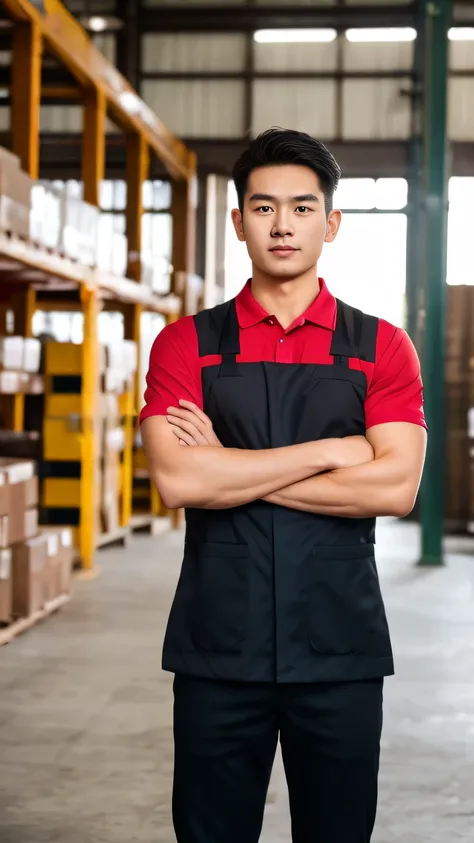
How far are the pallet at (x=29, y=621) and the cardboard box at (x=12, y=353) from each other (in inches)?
68.2

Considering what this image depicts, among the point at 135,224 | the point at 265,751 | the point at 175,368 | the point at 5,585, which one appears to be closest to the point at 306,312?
the point at 175,368

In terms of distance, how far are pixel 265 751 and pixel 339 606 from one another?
0.33 metres

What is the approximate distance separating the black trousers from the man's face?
85cm

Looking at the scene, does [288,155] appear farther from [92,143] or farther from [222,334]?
[92,143]

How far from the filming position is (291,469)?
2.09 meters

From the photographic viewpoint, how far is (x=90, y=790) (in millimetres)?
4031

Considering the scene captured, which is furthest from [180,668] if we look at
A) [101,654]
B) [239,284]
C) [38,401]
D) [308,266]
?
[239,284]

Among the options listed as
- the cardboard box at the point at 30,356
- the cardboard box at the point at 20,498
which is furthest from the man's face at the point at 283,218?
the cardboard box at the point at 30,356

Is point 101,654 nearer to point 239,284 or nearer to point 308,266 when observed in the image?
point 308,266

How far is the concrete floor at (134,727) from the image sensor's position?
3758 mm

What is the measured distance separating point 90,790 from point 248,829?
2081mm

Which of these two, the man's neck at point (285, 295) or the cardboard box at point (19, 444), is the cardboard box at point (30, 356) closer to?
the cardboard box at point (19, 444)

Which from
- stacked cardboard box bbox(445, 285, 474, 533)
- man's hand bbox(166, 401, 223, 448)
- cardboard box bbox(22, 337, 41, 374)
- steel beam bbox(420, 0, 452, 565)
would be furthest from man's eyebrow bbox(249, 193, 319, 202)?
stacked cardboard box bbox(445, 285, 474, 533)

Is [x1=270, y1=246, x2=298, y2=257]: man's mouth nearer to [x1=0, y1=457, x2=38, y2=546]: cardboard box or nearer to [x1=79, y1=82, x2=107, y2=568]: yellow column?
[x1=0, y1=457, x2=38, y2=546]: cardboard box
